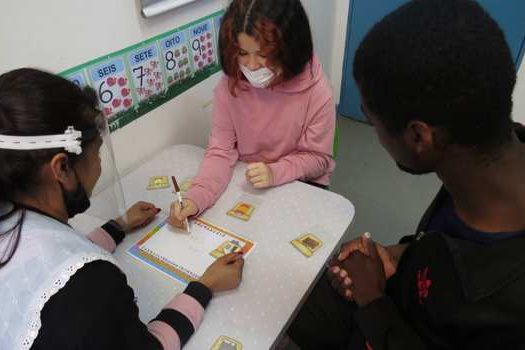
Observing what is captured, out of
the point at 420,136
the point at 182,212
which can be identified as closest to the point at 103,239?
the point at 182,212

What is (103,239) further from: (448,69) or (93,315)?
(448,69)

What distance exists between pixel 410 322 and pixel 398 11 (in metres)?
0.67

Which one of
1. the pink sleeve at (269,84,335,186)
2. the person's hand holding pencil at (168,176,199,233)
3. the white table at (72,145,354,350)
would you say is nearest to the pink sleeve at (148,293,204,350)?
the white table at (72,145,354,350)

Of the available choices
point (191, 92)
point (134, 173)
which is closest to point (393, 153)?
point (134, 173)

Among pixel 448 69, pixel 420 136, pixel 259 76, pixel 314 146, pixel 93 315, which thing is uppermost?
pixel 448 69

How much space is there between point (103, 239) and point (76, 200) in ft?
0.88

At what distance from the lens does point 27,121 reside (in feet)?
2.04

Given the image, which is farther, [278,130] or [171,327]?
[278,130]

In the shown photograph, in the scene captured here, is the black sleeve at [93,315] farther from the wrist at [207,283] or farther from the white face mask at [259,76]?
the white face mask at [259,76]

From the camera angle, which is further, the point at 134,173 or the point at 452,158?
the point at 134,173

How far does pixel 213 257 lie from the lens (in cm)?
99

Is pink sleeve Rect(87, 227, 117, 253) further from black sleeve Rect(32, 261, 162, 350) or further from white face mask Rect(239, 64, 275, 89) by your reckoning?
white face mask Rect(239, 64, 275, 89)

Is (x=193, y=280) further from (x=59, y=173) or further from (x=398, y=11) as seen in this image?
(x=398, y=11)

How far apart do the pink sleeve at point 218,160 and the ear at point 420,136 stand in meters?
0.67
